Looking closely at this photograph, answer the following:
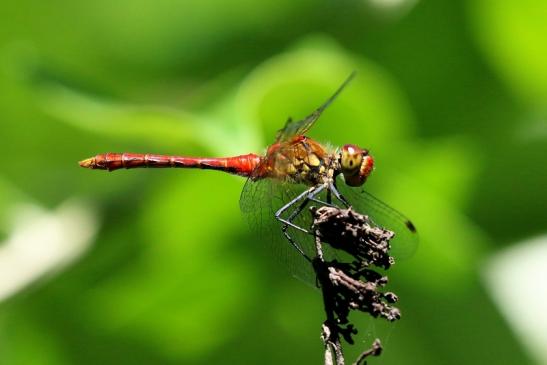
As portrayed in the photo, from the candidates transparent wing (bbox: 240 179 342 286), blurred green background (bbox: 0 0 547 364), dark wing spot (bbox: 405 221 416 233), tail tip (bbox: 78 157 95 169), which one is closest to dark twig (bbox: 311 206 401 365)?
transparent wing (bbox: 240 179 342 286)

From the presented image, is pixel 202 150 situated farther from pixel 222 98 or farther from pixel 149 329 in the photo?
pixel 149 329

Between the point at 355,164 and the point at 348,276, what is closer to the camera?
the point at 348,276

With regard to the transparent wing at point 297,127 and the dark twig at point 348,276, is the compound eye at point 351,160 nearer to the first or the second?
the transparent wing at point 297,127

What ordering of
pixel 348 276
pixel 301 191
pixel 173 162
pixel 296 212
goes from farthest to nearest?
pixel 173 162 → pixel 301 191 → pixel 296 212 → pixel 348 276

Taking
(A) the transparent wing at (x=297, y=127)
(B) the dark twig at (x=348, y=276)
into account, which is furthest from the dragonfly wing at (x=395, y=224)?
(B) the dark twig at (x=348, y=276)

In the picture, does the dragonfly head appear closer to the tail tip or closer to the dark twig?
the dark twig

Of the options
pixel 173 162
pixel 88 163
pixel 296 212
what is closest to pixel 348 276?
pixel 296 212

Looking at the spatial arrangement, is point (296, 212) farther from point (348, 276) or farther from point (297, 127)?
point (348, 276)
